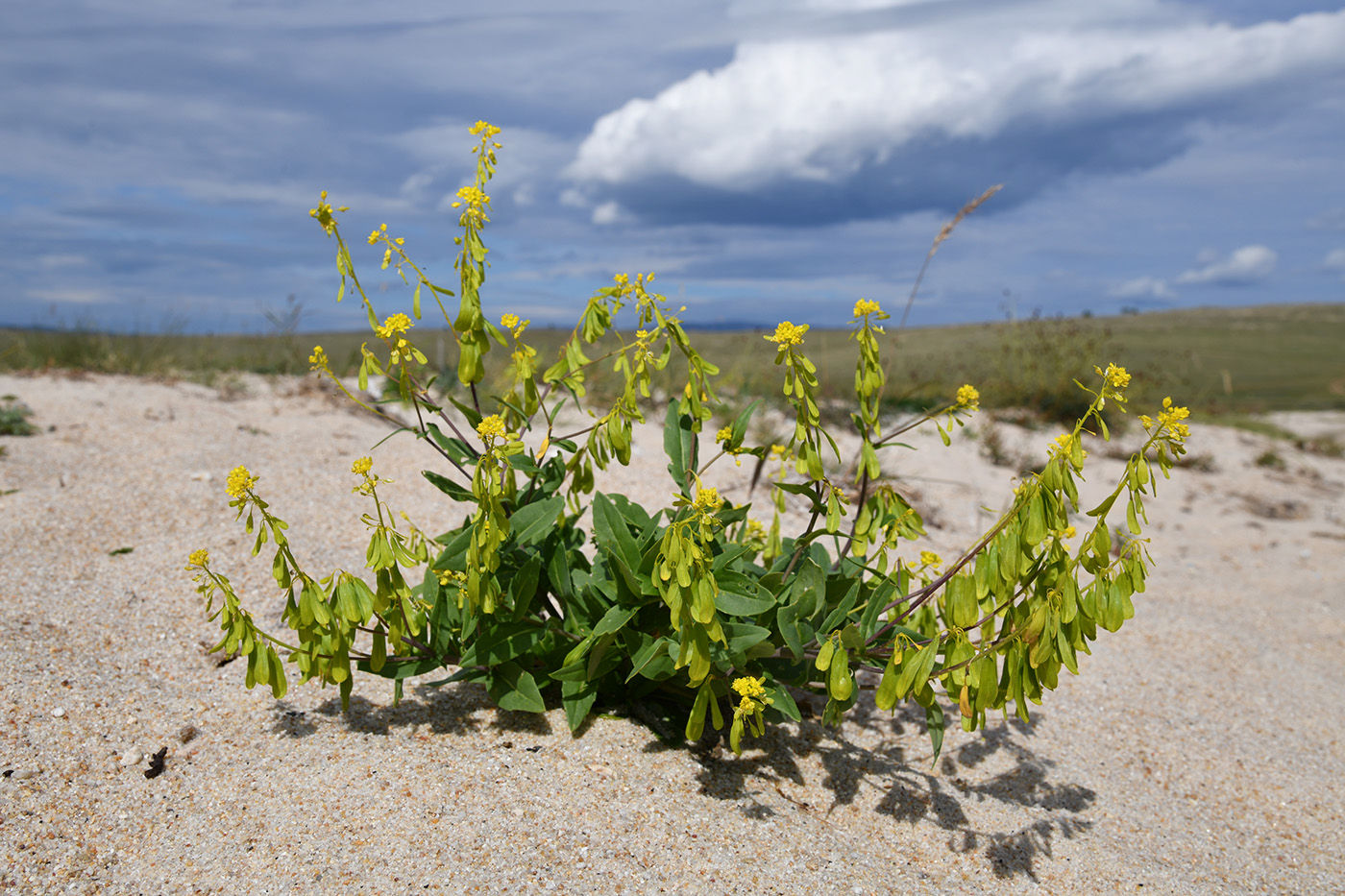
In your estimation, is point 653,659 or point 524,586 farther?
point 524,586

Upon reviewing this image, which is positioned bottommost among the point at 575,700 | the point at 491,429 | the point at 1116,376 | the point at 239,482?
the point at 575,700

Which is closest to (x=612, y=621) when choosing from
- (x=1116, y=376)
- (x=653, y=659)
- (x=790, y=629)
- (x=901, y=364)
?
(x=653, y=659)

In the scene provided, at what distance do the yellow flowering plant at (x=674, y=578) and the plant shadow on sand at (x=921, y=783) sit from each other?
0.17m

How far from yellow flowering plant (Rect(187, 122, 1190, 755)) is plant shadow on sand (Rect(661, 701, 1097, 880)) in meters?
0.17

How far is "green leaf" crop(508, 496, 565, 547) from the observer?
1.99m

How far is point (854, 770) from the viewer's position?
2.42 m

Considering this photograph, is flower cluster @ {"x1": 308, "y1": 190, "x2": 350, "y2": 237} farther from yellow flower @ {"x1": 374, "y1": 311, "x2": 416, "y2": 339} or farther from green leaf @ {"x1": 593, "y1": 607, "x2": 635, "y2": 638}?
green leaf @ {"x1": 593, "y1": 607, "x2": 635, "y2": 638}

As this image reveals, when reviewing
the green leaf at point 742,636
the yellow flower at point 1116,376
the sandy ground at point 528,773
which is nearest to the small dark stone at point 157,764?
the sandy ground at point 528,773

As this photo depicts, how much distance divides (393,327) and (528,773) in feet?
3.81

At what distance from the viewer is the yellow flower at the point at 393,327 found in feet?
6.07

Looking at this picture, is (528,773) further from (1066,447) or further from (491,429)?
(1066,447)

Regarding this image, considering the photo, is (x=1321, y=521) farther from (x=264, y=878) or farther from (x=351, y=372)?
Result: (x=351, y=372)

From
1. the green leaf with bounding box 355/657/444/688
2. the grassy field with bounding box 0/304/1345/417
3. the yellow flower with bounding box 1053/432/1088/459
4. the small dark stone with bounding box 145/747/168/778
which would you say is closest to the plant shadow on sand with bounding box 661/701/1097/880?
the green leaf with bounding box 355/657/444/688

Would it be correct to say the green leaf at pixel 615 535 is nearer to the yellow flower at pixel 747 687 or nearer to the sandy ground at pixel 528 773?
the yellow flower at pixel 747 687
